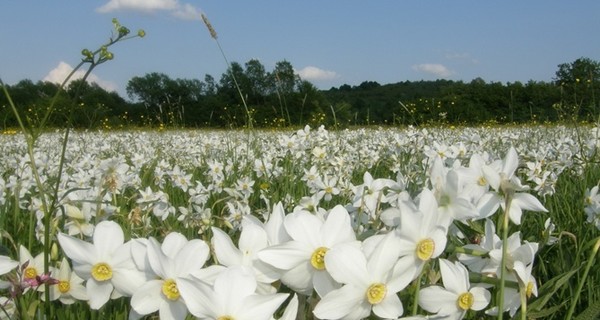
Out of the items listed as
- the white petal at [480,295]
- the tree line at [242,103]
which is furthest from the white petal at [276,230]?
the tree line at [242,103]

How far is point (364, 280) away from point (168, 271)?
331mm

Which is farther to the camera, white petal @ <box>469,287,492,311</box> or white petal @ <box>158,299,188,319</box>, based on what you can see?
white petal @ <box>469,287,492,311</box>

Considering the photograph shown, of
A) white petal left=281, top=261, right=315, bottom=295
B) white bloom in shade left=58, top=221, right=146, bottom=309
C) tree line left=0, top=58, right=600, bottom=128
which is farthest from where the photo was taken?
tree line left=0, top=58, right=600, bottom=128

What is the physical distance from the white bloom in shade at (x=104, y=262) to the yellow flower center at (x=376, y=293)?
0.41m

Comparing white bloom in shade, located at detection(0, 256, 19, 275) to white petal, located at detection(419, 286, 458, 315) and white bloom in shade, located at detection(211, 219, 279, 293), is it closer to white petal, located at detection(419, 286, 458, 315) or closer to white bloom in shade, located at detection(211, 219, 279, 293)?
white bloom in shade, located at detection(211, 219, 279, 293)

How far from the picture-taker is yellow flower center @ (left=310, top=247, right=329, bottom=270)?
1.00m

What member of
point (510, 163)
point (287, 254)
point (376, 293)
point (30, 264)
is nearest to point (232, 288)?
point (287, 254)

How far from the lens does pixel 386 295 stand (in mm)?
1005

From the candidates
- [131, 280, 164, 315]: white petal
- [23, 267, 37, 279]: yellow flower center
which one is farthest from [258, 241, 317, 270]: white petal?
[23, 267, 37, 279]: yellow flower center

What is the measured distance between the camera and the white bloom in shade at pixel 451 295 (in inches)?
44.1

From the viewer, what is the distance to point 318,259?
3.27 ft

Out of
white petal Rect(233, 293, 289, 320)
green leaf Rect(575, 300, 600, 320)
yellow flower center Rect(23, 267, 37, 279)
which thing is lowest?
green leaf Rect(575, 300, 600, 320)

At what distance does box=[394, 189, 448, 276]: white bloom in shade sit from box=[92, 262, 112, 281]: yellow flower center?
55cm

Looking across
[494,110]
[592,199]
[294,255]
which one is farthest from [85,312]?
[494,110]
